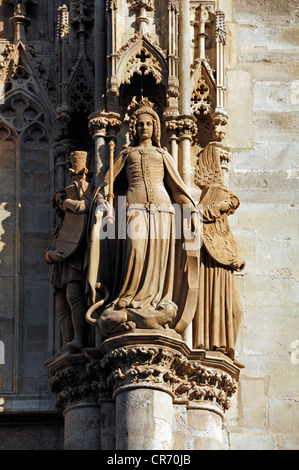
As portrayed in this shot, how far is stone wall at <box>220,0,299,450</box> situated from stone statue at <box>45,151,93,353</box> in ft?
5.38

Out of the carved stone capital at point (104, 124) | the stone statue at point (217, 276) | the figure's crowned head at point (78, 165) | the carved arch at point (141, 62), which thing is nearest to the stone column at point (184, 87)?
the carved arch at point (141, 62)

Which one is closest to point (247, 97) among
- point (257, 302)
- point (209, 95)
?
point (209, 95)

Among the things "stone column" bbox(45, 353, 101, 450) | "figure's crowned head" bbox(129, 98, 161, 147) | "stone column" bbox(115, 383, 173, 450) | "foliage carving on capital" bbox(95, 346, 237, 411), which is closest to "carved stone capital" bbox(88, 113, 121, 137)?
"figure's crowned head" bbox(129, 98, 161, 147)

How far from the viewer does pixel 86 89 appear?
21.0m

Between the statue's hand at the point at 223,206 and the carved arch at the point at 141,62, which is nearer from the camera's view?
the statue's hand at the point at 223,206

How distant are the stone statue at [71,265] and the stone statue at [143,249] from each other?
22 centimetres

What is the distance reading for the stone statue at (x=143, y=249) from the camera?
63.7ft

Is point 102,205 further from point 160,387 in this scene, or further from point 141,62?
point 160,387

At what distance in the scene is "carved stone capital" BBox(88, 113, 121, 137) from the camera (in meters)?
20.5

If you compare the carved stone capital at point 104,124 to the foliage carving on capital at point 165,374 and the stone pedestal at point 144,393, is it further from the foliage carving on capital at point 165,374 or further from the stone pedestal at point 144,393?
the foliage carving on capital at point 165,374

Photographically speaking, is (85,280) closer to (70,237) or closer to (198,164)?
(70,237)

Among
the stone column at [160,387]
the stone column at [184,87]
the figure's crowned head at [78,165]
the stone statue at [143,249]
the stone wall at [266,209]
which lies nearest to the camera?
the stone column at [160,387]

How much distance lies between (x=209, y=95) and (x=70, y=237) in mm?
2139

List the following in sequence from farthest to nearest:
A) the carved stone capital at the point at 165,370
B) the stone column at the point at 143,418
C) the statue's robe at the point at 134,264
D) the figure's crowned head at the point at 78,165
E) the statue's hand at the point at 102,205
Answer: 1. the figure's crowned head at the point at 78,165
2. the statue's hand at the point at 102,205
3. the statue's robe at the point at 134,264
4. the carved stone capital at the point at 165,370
5. the stone column at the point at 143,418
